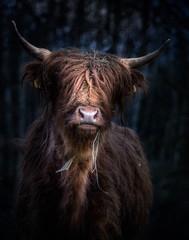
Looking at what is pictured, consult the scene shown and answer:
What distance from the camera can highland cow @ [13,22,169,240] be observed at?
192 centimetres

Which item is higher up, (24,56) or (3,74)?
(24,56)

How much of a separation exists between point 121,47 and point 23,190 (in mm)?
4479

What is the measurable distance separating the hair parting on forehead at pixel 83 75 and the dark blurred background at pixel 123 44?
4.86ft

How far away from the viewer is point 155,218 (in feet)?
14.3

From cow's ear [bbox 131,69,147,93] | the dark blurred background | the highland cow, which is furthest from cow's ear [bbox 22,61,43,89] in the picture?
the dark blurred background

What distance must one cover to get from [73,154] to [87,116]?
62 cm

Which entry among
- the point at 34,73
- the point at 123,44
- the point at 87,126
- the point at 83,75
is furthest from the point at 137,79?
the point at 123,44

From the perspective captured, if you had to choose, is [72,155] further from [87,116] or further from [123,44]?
[123,44]

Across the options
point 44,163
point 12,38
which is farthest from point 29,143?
point 12,38

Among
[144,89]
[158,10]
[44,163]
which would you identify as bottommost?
[44,163]

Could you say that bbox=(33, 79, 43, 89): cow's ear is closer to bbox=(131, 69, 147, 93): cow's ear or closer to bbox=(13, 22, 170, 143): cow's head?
bbox=(13, 22, 170, 143): cow's head

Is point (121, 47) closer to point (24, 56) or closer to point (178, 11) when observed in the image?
point (178, 11)

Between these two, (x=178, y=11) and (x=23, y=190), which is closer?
(x=23, y=190)

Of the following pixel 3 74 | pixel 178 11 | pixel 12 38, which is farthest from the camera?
pixel 3 74
